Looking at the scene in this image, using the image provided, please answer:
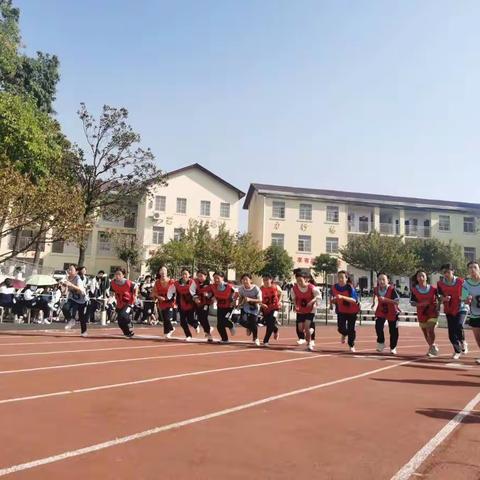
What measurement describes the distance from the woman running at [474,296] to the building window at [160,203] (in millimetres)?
40497

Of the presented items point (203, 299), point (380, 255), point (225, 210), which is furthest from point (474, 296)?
point (225, 210)

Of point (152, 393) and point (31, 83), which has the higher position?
point (31, 83)

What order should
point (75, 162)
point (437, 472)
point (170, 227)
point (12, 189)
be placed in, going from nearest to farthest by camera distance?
point (437, 472) < point (12, 189) < point (75, 162) < point (170, 227)

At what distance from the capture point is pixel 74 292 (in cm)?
1414

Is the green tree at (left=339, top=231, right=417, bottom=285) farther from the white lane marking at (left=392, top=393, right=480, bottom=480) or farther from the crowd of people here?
the white lane marking at (left=392, top=393, right=480, bottom=480)

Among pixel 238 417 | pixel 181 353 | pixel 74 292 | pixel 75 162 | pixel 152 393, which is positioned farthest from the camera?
pixel 75 162

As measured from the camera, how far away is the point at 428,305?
38.0 feet

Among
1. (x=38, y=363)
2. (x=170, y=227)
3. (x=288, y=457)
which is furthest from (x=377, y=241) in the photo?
(x=288, y=457)

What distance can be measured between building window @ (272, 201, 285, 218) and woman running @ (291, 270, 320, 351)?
126 feet

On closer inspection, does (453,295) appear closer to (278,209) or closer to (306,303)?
(306,303)

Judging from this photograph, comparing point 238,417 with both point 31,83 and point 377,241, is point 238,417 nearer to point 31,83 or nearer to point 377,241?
point 31,83

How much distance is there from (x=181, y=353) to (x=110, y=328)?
6.87 m

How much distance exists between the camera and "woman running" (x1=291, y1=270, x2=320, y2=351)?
12125 millimetres

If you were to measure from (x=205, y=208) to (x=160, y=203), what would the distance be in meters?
4.21
